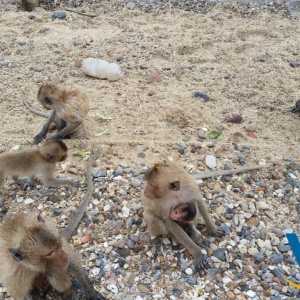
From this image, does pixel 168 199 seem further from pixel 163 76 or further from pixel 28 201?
pixel 163 76

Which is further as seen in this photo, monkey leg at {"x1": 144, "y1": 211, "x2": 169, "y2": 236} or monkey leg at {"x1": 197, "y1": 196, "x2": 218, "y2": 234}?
monkey leg at {"x1": 197, "y1": 196, "x2": 218, "y2": 234}

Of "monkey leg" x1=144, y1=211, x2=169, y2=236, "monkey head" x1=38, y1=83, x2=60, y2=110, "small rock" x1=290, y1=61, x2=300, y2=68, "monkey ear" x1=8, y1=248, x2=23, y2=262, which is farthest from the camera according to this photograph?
"small rock" x1=290, y1=61, x2=300, y2=68

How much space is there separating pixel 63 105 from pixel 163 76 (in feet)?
7.26

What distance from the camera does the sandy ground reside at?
A: 21.9 feet

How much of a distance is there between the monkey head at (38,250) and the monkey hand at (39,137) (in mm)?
2923

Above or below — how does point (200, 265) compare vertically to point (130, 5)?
above

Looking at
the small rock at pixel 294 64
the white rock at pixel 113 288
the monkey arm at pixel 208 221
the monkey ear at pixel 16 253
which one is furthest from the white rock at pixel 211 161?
the small rock at pixel 294 64

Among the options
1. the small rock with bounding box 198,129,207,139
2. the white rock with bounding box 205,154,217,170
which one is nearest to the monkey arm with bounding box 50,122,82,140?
the small rock with bounding box 198,129,207,139

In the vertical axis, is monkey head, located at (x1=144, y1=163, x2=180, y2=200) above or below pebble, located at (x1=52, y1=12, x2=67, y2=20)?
above

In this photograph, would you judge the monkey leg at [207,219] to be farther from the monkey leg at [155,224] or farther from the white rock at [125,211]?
the white rock at [125,211]

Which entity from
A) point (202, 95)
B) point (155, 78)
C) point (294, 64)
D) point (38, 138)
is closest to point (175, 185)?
point (38, 138)

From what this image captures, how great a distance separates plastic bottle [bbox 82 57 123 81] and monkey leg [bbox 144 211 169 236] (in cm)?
380

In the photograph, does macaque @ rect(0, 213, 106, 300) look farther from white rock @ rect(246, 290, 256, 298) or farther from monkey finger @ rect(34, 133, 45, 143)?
monkey finger @ rect(34, 133, 45, 143)

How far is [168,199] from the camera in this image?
182 inches
